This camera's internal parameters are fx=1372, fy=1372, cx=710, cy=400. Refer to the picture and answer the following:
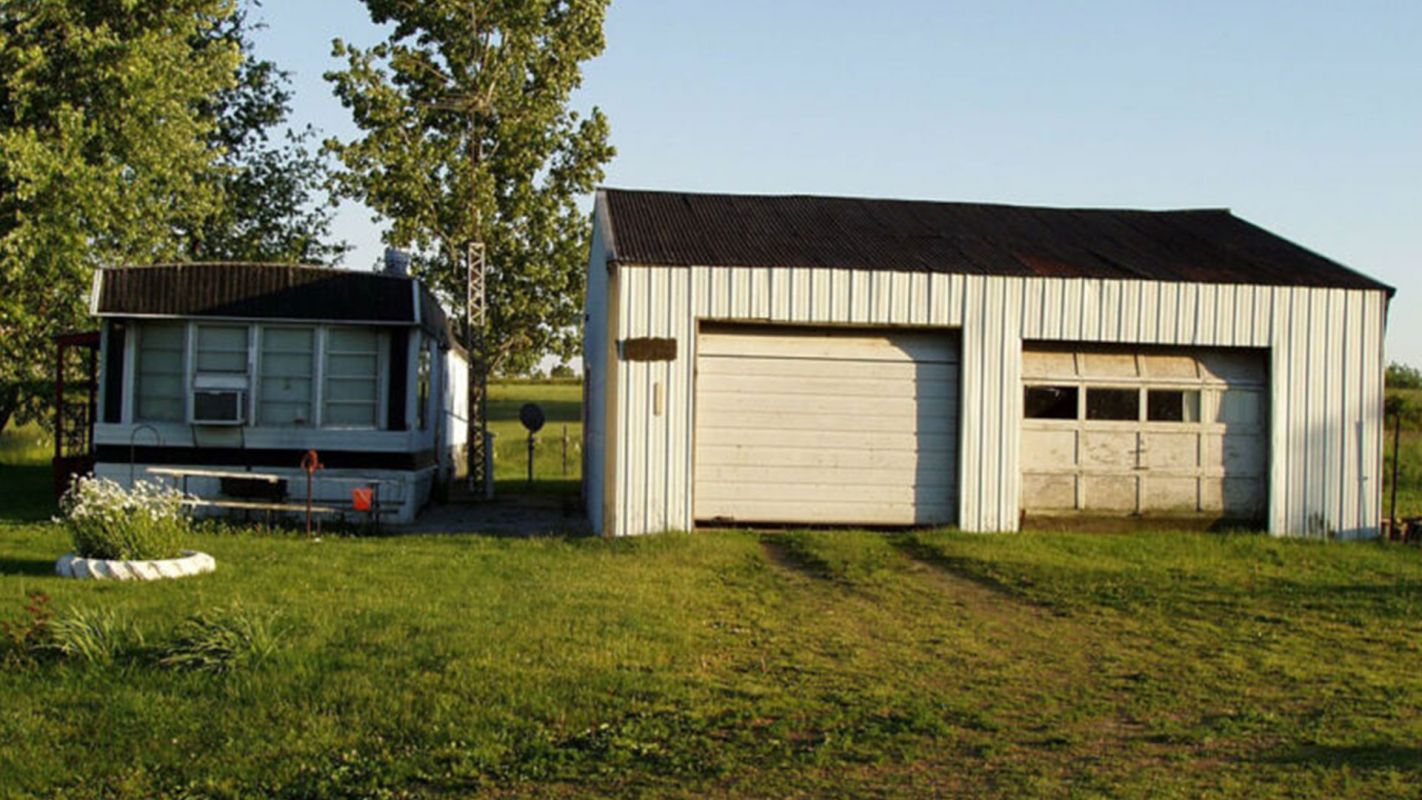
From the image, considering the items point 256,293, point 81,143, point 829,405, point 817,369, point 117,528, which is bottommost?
point 117,528

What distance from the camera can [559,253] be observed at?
28641mm

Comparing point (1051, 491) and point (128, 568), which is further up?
point (1051, 491)

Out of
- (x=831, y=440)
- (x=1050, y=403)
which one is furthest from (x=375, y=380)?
(x=1050, y=403)

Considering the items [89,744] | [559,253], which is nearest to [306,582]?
[89,744]

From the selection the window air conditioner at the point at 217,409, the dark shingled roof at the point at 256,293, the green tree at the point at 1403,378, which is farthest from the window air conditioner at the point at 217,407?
the green tree at the point at 1403,378

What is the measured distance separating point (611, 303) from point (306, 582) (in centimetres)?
541

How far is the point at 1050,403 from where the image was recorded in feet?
54.9

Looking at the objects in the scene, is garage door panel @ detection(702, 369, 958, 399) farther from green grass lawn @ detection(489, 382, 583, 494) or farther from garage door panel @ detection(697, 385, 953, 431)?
green grass lawn @ detection(489, 382, 583, 494)

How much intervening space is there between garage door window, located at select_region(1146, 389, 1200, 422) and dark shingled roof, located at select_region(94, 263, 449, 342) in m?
9.29

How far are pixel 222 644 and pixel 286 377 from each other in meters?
9.91

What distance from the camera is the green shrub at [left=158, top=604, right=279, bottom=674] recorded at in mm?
8328

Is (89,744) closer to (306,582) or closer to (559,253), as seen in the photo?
(306,582)

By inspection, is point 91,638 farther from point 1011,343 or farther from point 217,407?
point 1011,343

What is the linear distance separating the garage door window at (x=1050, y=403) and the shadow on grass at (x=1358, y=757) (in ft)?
32.2
